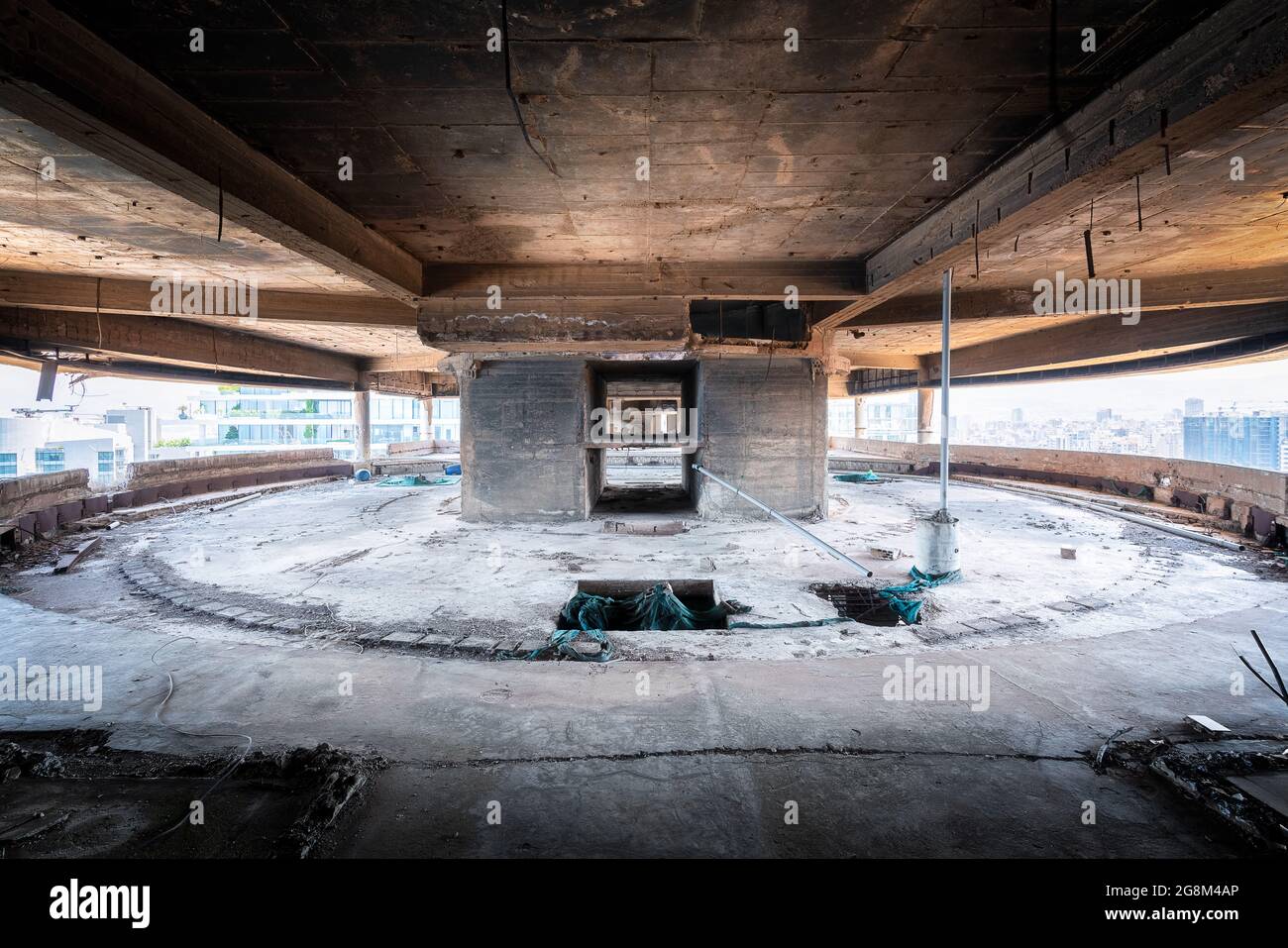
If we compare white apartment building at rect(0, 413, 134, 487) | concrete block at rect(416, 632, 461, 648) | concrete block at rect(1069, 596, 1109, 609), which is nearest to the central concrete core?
concrete block at rect(1069, 596, 1109, 609)

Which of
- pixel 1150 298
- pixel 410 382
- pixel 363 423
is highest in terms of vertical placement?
pixel 410 382

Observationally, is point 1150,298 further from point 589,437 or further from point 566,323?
point 589,437

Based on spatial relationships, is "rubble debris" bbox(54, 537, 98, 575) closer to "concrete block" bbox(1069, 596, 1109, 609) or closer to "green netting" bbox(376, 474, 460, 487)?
"green netting" bbox(376, 474, 460, 487)

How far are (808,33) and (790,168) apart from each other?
1715 millimetres

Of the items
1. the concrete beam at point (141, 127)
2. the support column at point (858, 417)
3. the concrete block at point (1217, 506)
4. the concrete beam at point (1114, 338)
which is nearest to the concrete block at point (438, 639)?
the concrete beam at point (141, 127)

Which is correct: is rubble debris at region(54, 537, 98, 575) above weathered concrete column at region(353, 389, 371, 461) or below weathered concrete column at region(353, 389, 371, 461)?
below

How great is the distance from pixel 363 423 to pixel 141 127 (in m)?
21.9

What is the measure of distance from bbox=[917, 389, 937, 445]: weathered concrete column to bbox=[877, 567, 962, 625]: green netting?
1854 centimetres

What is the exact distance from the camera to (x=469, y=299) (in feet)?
25.6

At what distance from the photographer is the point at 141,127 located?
360 centimetres

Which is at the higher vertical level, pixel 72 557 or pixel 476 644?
pixel 72 557

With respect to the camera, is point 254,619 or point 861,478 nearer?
point 254,619

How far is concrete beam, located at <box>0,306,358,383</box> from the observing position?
1012cm

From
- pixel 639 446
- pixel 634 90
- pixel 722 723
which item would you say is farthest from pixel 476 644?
pixel 639 446
